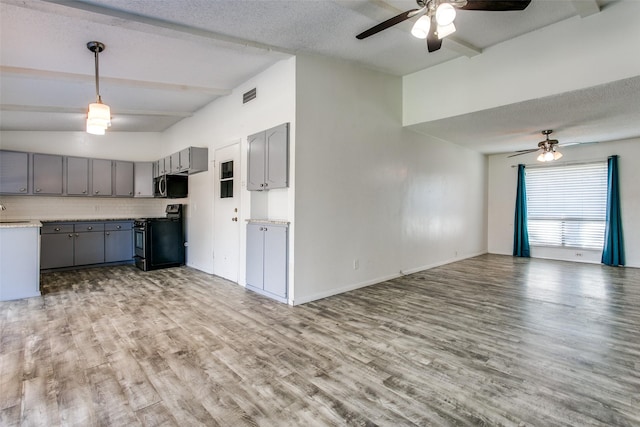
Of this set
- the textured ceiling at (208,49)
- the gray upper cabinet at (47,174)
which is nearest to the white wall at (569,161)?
the textured ceiling at (208,49)

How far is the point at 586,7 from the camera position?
3123 mm

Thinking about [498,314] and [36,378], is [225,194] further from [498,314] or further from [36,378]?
[498,314]

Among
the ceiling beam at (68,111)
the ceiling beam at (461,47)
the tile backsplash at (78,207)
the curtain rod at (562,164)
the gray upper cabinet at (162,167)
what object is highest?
the ceiling beam at (461,47)

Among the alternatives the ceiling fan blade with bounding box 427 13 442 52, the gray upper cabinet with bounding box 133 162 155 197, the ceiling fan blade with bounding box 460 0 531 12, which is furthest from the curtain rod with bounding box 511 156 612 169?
the gray upper cabinet with bounding box 133 162 155 197

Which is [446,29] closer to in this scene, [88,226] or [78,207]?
[88,226]

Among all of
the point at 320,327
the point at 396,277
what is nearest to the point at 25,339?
the point at 320,327

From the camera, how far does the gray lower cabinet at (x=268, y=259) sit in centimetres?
393

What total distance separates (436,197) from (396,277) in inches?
78.5

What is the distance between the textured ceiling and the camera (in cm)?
288

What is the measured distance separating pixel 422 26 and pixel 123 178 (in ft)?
22.0

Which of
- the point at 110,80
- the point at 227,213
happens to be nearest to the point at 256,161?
the point at 227,213

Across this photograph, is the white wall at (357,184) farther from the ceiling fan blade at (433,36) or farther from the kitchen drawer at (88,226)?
the kitchen drawer at (88,226)

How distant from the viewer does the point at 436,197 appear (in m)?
6.21

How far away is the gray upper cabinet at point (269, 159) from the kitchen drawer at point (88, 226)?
12.6 feet
